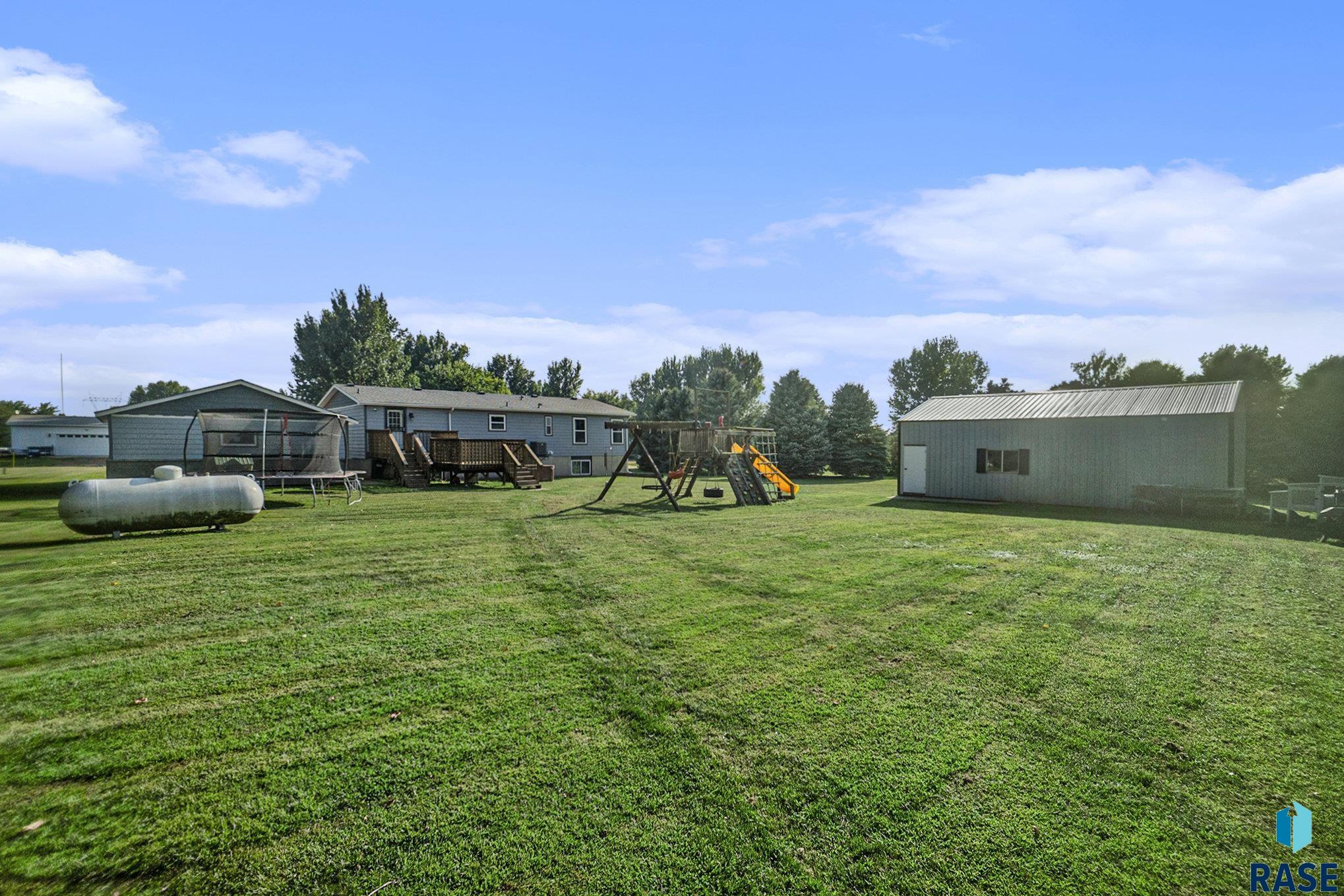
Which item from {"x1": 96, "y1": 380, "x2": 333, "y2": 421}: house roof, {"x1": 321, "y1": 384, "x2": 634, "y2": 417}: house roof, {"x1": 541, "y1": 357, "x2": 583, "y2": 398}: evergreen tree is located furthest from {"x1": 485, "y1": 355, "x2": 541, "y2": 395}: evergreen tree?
{"x1": 96, "y1": 380, "x2": 333, "y2": 421}: house roof

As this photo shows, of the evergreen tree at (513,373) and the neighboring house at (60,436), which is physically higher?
the evergreen tree at (513,373)

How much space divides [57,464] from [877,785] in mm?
62098

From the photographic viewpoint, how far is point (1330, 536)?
46.1ft

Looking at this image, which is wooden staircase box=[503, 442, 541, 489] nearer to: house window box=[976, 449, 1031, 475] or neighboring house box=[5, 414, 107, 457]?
house window box=[976, 449, 1031, 475]

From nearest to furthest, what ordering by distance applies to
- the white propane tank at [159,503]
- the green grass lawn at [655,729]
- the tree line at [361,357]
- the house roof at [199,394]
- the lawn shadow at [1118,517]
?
the green grass lawn at [655,729], the white propane tank at [159,503], the lawn shadow at [1118,517], the house roof at [199,394], the tree line at [361,357]

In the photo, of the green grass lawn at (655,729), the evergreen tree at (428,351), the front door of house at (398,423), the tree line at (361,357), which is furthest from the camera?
the evergreen tree at (428,351)

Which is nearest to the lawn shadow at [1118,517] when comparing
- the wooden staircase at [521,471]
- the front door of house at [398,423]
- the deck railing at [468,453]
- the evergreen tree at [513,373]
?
the wooden staircase at [521,471]

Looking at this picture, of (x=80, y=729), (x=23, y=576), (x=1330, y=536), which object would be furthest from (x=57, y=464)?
(x=1330, y=536)

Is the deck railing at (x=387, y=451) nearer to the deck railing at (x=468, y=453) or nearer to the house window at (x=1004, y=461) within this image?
the deck railing at (x=468, y=453)

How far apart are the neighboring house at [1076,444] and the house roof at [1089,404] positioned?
0.14 feet

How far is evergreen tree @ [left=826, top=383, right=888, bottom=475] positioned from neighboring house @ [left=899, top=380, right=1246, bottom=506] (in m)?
12.7

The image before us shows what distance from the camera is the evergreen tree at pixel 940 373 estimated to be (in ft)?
219

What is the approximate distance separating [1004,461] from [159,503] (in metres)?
25.5

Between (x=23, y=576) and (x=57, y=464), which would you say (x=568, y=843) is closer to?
(x=23, y=576)
